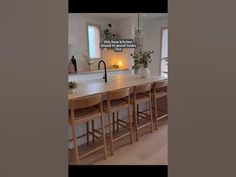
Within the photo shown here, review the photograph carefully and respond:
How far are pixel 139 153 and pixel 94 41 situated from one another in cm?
430

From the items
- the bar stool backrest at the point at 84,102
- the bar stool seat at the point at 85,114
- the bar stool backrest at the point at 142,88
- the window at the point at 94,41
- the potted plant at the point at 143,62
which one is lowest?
the bar stool seat at the point at 85,114

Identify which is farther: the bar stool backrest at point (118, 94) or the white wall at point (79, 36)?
the white wall at point (79, 36)

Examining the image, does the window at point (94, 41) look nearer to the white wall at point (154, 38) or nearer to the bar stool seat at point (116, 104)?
the white wall at point (154, 38)

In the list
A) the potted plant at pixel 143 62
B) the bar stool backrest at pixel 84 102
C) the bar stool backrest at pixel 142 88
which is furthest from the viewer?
the potted plant at pixel 143 62

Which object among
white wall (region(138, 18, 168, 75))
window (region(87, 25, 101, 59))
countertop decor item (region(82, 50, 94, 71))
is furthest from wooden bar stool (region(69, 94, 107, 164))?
white wall (region(138, 18, 168, 75))

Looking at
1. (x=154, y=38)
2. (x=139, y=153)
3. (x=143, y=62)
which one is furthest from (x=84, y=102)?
(x=154, y=38)

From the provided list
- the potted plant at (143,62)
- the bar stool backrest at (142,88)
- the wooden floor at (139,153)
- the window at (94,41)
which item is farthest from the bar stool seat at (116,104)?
the window at (94,41)

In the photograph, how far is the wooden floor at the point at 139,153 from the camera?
2.69m

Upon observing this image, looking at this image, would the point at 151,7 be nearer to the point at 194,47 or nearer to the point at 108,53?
the point at 194,47

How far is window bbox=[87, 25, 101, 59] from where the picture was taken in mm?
6293

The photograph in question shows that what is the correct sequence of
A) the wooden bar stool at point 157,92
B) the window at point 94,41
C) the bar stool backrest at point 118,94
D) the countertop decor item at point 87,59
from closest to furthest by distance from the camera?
the bar stool backrest at point 118,94
the wooden bar stool at point 157,92
the countertop decor item at point 87,59
the window at point 94,41

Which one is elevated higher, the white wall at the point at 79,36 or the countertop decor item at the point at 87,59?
the white wall at the point at 79,36

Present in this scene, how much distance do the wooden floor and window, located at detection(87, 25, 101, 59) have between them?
3.59 metres

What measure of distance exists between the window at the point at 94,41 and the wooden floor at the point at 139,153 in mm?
3594
